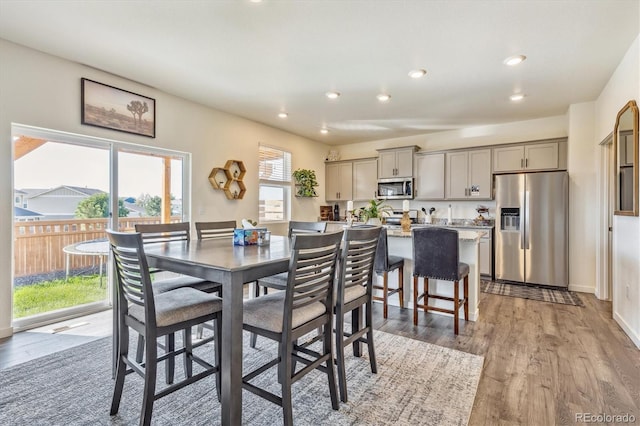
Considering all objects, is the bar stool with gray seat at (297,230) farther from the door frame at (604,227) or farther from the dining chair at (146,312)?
the door frame at (604,227)

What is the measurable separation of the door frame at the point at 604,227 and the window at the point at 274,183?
4.55 meters

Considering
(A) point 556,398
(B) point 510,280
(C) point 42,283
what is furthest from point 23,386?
(B) point 510,280

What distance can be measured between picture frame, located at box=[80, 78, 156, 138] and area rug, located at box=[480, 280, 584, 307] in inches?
190

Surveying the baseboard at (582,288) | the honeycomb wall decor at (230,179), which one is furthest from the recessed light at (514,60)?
the honeycomb wall decor at (230,179)

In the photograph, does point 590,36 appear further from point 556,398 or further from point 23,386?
point 23,386

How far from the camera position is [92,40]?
8.79 ft

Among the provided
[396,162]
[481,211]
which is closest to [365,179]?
[396,162]

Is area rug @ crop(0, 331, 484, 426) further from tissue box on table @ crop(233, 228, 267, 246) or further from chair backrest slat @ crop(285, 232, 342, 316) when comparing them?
tissue box on table @ crop(233, 228, 267, 246)

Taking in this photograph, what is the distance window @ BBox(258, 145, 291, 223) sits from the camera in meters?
5.39

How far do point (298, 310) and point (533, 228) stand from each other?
4.24m

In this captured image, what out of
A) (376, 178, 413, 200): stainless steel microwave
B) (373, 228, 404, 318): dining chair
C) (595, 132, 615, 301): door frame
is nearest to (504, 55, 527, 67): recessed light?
(595, 132, 615, 301): door frame

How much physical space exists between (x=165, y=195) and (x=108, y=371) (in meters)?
2.35

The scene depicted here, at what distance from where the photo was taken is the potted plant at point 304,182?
5.94 meters

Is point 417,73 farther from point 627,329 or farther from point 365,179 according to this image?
point 365,179
